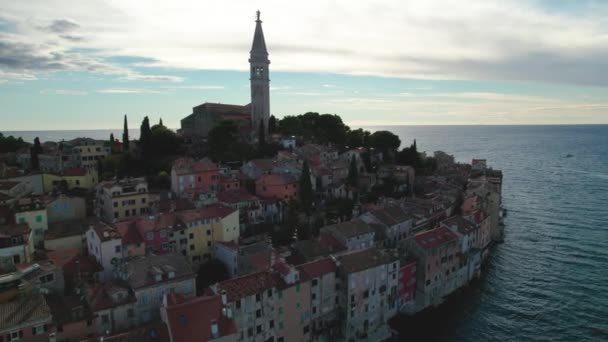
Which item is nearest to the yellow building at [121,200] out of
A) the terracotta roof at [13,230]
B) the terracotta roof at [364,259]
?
the terracotta roof at [13,230]

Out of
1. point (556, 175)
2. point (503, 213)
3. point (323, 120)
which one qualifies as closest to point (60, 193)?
point (323, 120)

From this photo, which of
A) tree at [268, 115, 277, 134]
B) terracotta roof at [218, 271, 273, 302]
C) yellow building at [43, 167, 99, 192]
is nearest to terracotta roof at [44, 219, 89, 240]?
yellow building at [43, 167, 99, 192]

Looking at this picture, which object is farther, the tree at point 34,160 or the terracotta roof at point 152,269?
the tree at point 34,160

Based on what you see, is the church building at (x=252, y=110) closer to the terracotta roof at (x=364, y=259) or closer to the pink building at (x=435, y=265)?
the pink building at (x=435, y=265)

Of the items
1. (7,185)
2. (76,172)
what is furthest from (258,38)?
(7,185)

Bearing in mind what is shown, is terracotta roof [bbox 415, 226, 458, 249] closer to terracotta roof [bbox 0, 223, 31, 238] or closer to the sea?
the sea

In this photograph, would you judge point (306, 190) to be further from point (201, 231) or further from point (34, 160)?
point (34, 160)
